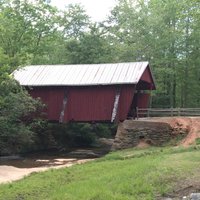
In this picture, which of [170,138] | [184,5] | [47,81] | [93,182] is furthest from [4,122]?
[184,5]

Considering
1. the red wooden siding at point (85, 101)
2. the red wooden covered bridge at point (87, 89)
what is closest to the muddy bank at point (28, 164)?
the red wooden siding at point (85, 101)

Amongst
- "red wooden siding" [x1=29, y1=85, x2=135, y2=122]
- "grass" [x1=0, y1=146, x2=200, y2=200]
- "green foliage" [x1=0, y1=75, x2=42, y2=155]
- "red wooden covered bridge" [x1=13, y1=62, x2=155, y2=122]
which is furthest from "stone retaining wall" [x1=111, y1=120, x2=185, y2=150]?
"grass" [x1=0, y1=146, x2=200, y2=200]

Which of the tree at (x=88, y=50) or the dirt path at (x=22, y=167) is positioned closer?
the dirt path at (x=22, y=167)

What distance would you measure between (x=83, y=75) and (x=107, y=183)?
17.6m

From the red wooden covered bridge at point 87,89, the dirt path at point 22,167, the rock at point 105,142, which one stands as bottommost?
the dirt path at point 22,167

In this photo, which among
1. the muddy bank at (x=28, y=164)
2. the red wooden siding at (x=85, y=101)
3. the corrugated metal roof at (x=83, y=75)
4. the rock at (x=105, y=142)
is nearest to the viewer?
the muddy bank at (x=28, y=164)

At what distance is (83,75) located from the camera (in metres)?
30.6

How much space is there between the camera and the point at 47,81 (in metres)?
30.8

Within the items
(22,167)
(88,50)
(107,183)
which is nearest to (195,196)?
(107,183)

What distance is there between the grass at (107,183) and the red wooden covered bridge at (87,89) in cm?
1311

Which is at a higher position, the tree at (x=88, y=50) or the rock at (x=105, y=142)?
the tree at (x=88, y=50)

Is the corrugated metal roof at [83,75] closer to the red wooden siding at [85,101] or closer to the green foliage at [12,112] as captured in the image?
the red wooden siding at [85,101]

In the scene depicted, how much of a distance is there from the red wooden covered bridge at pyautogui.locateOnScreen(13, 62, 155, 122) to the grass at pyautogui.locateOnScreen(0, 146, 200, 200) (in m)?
13.1

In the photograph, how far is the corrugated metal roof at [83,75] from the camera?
96.3ft
